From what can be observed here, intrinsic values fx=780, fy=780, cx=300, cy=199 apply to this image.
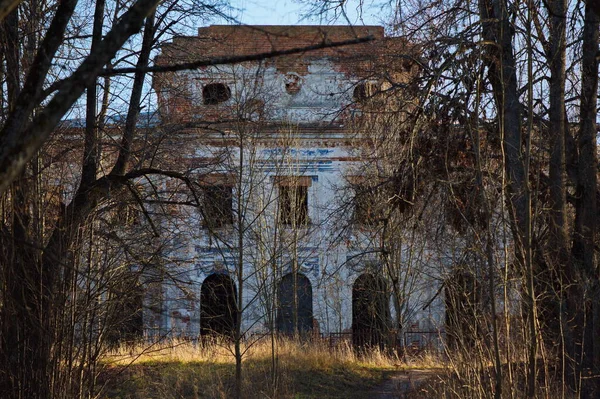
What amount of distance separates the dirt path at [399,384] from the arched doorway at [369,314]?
3.40 meters

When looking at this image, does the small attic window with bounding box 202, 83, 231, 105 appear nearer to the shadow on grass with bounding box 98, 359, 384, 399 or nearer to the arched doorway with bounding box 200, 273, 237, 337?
the arched doorway with bounding box 200, 273, 237, 337

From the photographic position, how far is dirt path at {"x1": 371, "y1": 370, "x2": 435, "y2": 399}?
13.6 meters

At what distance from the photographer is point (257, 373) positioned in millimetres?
14961

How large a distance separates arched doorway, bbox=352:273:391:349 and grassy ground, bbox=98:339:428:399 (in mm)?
2256

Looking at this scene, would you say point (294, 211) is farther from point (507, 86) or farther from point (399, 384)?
point (507, 86)

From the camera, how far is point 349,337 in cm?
2339

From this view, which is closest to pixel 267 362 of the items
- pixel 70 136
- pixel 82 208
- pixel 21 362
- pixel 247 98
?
pixel 247 98

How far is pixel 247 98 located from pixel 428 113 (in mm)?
4167

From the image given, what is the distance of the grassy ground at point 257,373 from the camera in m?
13.3

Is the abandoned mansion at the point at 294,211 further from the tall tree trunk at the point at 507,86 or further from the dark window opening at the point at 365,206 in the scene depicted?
the tall tree trunk at the point at 507,86

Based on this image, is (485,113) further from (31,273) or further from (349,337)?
(349,337)


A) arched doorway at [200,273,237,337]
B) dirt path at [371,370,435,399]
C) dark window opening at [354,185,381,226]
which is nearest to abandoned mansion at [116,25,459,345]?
dark window opening at [354,185,381,226]

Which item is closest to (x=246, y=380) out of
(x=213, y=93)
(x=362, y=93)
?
(x=213, y=93)

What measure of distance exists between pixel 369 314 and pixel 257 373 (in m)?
8.29
